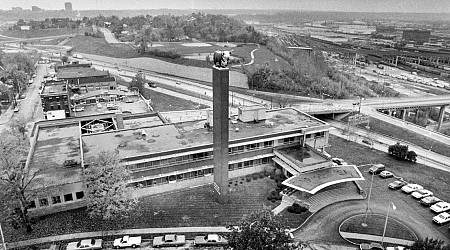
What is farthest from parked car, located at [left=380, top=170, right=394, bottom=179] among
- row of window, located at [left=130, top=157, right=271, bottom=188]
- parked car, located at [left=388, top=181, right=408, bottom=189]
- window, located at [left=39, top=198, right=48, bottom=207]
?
window, located at [left=39, top=198, right=48, bottom=207]

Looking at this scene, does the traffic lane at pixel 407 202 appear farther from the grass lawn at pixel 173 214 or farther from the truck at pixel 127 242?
the truck at pixel 127 242

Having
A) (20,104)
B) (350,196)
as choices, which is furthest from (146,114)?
(20,104)

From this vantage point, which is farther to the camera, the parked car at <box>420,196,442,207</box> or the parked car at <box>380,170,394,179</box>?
the parked car at <box>380,170,394,179</box>

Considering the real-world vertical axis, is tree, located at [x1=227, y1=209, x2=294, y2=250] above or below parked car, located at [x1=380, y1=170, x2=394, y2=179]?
above

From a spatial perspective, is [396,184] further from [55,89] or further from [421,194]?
[55,89]

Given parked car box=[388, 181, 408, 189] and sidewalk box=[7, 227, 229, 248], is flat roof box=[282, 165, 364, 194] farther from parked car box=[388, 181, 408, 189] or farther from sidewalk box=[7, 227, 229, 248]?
sidewalk box=[7, 227, 229, 248]

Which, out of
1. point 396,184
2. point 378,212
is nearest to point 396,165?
point 396,184

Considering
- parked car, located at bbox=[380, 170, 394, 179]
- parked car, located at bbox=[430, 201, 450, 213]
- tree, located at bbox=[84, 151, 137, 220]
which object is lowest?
parked car, located at bbox=[430, 201, 450, 213]
